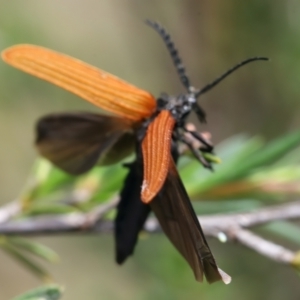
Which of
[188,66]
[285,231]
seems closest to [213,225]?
[285,231]

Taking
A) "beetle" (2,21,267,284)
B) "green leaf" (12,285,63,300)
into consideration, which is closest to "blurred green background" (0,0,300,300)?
"beetle" (2,21,267,284)

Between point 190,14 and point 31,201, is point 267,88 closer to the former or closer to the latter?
point 190,14

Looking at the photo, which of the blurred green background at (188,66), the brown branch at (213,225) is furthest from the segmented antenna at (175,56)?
the blurred green background at (188,66)

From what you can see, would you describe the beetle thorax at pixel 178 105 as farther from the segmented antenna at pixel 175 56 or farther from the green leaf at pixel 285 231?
the green leaf at pixel 285 231

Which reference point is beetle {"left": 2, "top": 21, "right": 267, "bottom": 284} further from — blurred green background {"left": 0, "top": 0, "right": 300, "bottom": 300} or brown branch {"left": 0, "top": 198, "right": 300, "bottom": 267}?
blurred green background {"left": 0, "top": 0, "right": 300, "bottom": 300}

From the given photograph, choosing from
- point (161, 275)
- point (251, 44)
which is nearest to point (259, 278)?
point (161, 275)

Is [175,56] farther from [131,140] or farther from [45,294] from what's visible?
[45,294]
